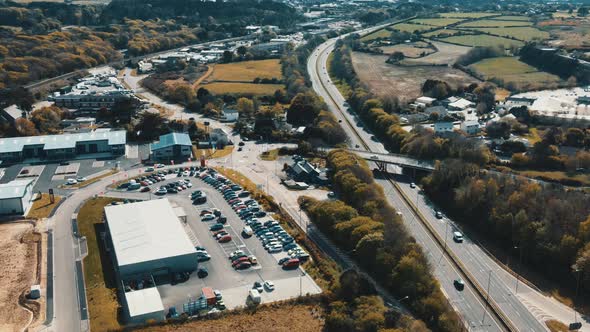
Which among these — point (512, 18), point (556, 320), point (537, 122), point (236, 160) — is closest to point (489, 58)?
point (537, 122)

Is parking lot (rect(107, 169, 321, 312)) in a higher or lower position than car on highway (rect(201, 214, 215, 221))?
lower

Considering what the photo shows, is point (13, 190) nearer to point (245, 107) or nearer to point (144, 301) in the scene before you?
point (144, 301)

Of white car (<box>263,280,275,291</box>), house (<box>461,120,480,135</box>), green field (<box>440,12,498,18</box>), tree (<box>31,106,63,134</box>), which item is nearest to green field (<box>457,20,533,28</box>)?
green field (<box>440,12,498,18</box>)

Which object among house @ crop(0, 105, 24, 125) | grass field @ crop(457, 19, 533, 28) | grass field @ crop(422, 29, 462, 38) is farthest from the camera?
grass field @ crop(457, 19, 533, 28)

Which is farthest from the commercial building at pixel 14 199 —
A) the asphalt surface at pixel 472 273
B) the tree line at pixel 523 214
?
the tree line at pixel 523 214

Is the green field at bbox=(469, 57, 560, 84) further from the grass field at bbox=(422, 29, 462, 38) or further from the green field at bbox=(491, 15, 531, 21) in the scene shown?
the green field at bbox=(491, 15, 531, 21)

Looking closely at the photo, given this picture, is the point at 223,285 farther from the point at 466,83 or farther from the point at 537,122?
the point at 466,83

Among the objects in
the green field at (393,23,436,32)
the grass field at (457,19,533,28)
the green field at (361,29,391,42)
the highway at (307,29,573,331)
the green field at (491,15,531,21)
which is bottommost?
the highway at (307,29,573,331)

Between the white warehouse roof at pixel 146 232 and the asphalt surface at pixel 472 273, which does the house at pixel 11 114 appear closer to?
the white warehouse roof at pixel 146 232
